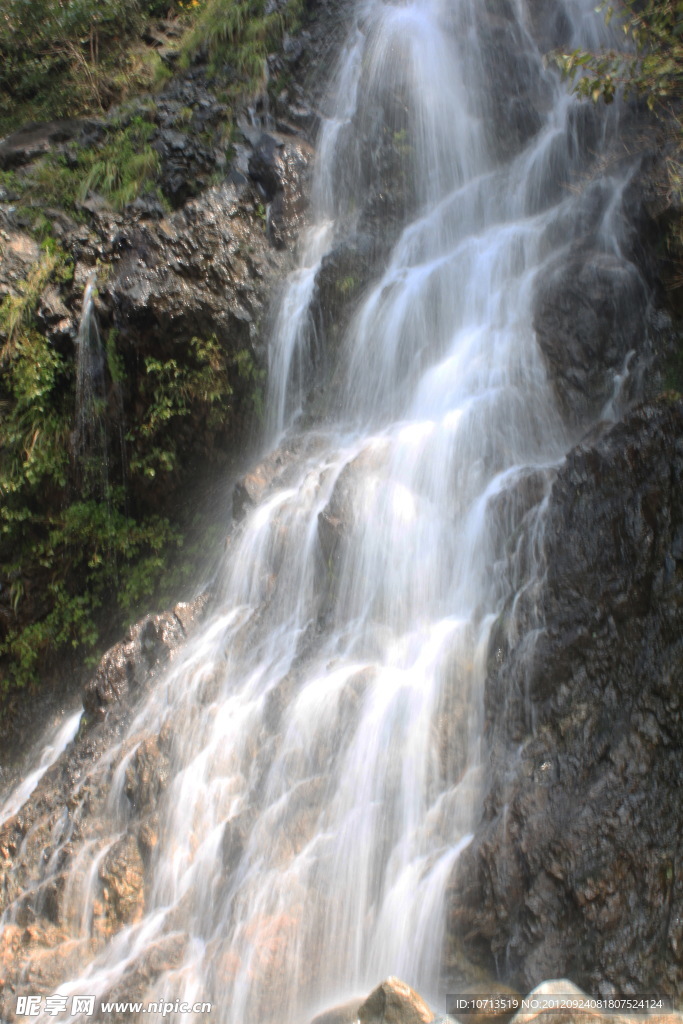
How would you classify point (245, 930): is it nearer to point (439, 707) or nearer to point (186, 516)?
point (439, 707)

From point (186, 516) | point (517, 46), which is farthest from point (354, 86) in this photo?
point (186, 516)

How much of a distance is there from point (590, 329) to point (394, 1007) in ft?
19.1

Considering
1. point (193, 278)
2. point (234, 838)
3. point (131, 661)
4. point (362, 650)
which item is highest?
point (193, 278)

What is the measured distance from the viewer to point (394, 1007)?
3.77m

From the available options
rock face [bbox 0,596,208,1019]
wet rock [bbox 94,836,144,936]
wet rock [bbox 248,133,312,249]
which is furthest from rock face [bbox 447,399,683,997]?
wet rock [bbox 248,133,312,249]

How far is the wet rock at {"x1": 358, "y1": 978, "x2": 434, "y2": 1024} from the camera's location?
3.72m

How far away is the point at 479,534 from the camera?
605cm

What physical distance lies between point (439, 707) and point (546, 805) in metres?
1.03

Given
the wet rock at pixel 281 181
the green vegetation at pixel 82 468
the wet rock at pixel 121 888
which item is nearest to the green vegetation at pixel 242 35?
the wet rock at pixel 281 181

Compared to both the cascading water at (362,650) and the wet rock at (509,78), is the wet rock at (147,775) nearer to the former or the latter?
the cascading water at (362,650)

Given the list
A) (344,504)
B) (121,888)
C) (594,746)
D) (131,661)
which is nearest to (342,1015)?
(594,746)

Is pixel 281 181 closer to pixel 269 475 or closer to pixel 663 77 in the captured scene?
pixel 269 475

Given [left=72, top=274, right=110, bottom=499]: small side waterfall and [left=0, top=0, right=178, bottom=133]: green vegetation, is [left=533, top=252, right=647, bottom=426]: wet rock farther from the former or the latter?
[left=0, top=0, right=178, bottom=133]: green vegetation

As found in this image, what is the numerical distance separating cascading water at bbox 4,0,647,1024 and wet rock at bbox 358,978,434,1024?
503 mm
